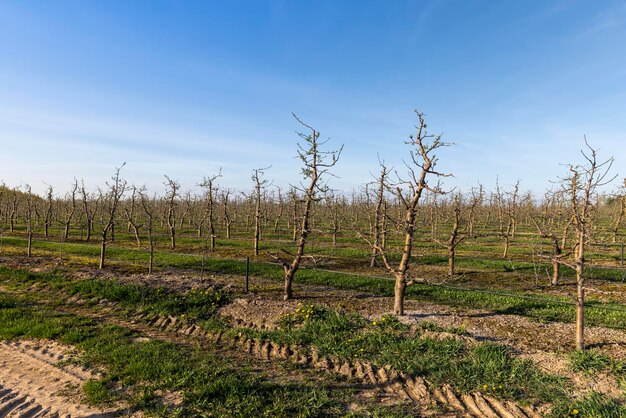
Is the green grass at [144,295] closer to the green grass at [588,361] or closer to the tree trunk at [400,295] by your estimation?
the tree trunk at [400,295]

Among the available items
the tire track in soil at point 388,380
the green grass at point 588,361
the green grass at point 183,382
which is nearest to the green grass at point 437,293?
the green grass at point 588,361

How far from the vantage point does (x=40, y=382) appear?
6.54 metres

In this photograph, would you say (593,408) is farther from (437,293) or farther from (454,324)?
(437,293)

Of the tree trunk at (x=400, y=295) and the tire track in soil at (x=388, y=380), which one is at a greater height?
the tree trunk at (x=400, y=295)

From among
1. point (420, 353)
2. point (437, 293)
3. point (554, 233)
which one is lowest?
point (420, 353)

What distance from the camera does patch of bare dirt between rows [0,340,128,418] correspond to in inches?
221

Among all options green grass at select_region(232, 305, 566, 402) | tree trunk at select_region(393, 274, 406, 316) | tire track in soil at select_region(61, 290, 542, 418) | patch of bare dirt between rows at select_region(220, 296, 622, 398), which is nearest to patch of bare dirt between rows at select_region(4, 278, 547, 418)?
tire track in soil at select_region(61, 290, 542, 418)

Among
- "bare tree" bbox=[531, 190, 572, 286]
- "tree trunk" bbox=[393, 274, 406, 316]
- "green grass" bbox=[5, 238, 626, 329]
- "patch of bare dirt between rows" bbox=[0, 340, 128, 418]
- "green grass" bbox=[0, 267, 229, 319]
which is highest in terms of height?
"bare tree" bbox=[531, 190, 572, 286]

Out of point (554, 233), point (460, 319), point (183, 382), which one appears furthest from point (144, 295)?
point (554, 233)

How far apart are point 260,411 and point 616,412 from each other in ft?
19.4

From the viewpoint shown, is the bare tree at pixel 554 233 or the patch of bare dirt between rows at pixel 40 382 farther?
the bare tree at pixel 554 233

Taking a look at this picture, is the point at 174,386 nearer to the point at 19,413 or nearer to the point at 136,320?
the point at 19,413

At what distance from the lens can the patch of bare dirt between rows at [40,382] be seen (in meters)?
5.62

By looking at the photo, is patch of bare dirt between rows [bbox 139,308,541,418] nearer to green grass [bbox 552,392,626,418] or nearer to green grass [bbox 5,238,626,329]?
green grass [bbox 552,392,626,418]
